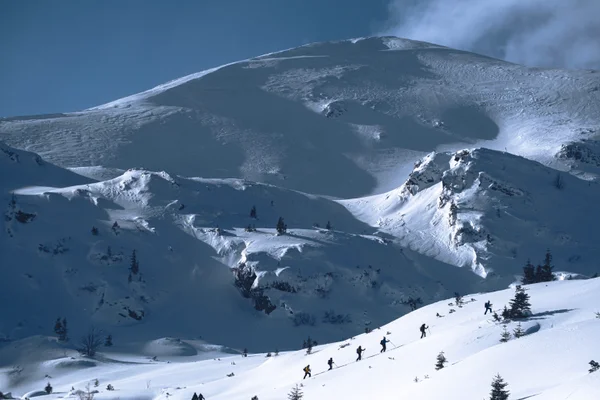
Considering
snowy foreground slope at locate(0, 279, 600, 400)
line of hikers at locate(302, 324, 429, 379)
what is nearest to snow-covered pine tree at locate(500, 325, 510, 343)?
snowy foreground slope at locate(0, 279, 600, 400)

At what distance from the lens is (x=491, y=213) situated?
10369 centimetres

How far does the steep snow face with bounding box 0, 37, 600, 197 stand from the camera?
5477 inches

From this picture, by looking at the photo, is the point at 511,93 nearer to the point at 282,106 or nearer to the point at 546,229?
the point at 282,106

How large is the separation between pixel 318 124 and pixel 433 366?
137610 millimetres

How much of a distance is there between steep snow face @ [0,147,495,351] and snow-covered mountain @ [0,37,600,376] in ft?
0.71

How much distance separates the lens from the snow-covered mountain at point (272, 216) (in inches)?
3332

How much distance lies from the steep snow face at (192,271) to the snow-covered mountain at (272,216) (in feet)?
0.71

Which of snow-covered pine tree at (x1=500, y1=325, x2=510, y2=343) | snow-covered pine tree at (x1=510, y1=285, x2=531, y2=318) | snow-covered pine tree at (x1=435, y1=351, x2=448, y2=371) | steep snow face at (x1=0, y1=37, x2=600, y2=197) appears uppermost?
steep snow face at (x1=0, y1=37, x2=600, y2=197)

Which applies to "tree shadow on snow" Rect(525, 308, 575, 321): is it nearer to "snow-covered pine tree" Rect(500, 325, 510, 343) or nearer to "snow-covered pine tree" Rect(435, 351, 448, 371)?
"snow-covered pine tree" Rect(500, 325, 510, 343)

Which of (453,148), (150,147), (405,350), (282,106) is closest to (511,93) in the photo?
(453,148)

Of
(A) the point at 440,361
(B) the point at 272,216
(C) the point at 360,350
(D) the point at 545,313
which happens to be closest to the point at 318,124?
(B) the point at 272,216

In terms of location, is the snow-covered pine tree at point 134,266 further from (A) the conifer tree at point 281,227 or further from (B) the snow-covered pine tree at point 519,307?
(B) the snow-covered pine tree at point 519,307

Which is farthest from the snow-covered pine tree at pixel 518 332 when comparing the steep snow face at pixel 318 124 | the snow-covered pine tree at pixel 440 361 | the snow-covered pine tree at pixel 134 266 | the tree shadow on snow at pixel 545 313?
the steep snow face at pixel 318 124

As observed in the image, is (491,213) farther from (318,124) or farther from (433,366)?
(433,366)
